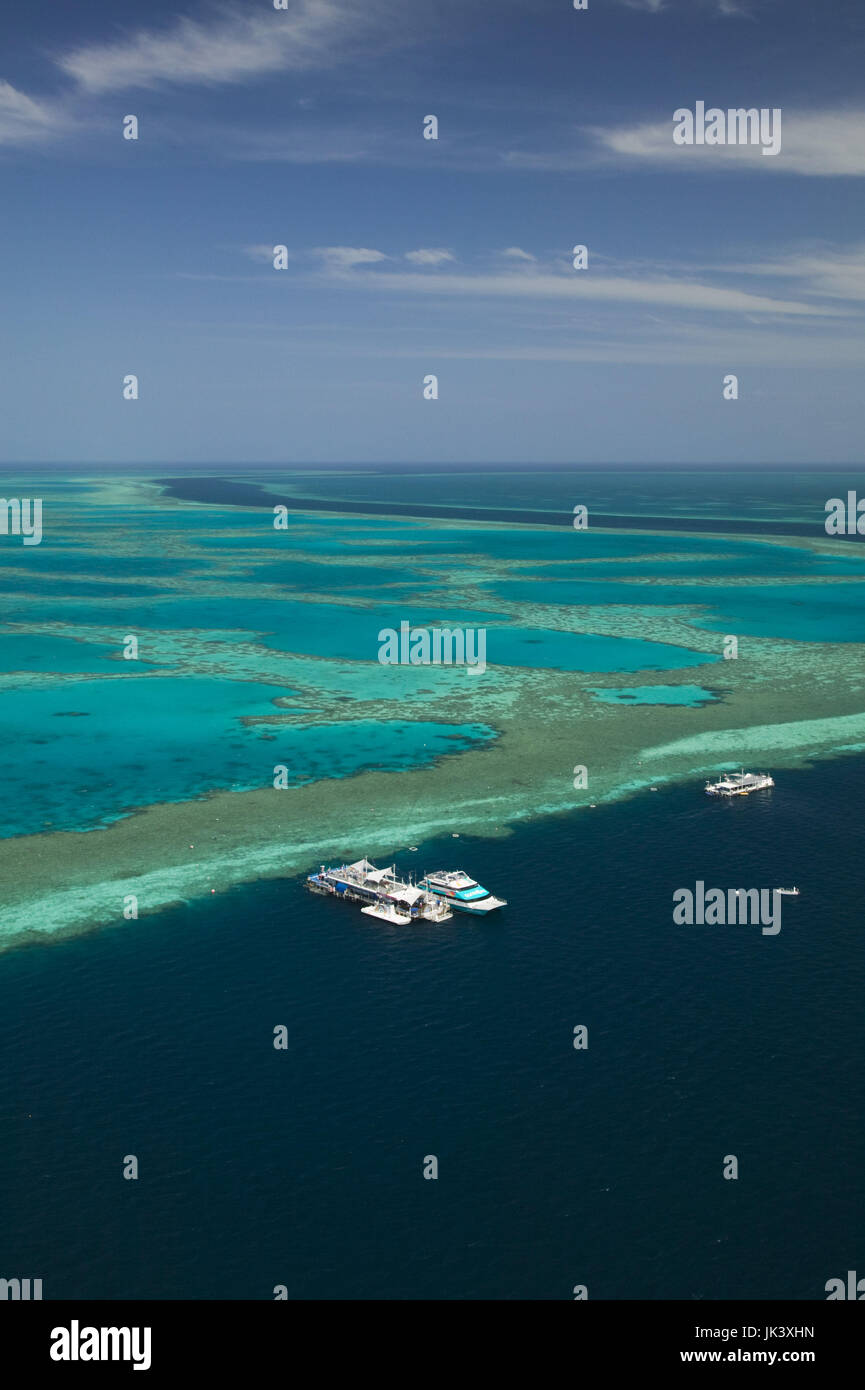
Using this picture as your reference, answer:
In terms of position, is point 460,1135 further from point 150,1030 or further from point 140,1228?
point 150,1030

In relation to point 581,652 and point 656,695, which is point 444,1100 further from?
point 581,652

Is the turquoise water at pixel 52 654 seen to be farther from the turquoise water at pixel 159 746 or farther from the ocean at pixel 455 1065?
the ocean at pixel 455 1065

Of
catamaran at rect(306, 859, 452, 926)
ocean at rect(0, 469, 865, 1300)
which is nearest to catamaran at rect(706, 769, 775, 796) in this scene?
ocean at rect(0, 469, 865, 1300)

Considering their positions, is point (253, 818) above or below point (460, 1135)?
above

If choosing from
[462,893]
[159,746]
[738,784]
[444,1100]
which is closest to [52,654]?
[159,746]
